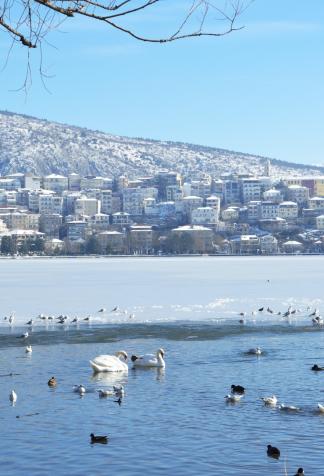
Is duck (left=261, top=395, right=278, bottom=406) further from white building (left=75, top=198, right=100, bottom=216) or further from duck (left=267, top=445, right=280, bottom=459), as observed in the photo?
white building (left=75, top=198, right=100, bottom=216)

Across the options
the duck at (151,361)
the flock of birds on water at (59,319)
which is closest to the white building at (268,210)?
the flock of birds on water at (59,319)

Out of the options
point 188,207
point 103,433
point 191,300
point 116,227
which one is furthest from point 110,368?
point 188,207

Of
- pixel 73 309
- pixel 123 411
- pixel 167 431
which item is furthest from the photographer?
pixel 73 309

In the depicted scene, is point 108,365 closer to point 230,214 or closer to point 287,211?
point 230,214

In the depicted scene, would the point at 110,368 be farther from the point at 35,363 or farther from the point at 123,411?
the point at 123,411

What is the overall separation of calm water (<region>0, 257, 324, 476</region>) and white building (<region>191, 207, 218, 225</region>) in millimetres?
138230

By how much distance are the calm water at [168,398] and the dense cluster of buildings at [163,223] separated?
107488mm

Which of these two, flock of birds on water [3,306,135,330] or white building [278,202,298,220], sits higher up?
white building [278,202,298,220]

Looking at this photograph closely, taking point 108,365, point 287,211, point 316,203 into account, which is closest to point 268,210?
point 287,211

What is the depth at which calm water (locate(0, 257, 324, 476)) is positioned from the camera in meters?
10.5

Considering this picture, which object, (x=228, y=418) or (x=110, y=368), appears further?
(x=110, y=368)

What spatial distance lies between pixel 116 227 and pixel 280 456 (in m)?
157

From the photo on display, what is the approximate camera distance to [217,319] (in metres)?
26.8

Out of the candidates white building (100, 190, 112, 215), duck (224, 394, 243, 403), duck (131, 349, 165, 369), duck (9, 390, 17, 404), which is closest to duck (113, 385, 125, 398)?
duck (9, 390, 17, 404)
